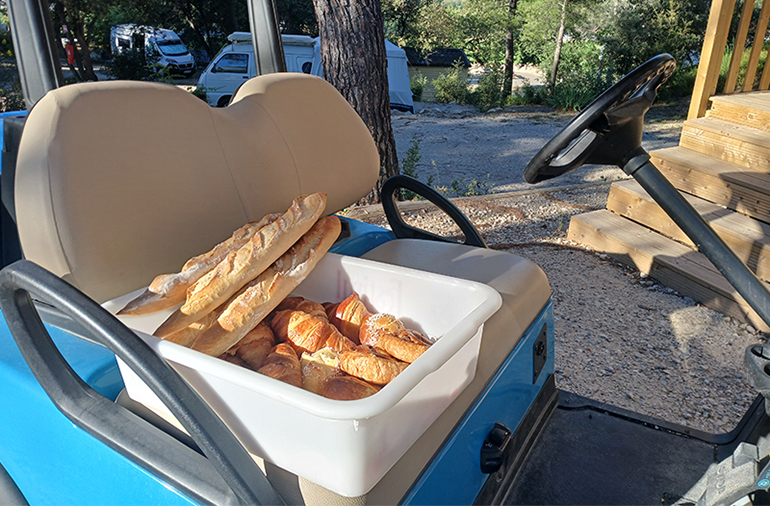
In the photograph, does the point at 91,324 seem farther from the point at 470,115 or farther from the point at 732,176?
the point at 470,115

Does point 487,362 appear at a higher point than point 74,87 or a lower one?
lower

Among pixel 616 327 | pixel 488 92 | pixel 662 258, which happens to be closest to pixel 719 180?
pixel 662 258

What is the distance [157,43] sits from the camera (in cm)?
1545

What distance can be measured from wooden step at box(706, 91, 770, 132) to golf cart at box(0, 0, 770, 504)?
2169 mm

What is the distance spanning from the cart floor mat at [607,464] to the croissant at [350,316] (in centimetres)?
56

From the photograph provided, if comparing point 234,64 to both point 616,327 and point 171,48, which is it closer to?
point 171,48

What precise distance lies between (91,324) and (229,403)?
0.22 metres

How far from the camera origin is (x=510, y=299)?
4.46ft

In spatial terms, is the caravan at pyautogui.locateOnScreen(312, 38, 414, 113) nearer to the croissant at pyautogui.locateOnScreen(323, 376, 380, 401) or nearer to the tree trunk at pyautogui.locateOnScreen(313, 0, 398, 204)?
the tree trunk at pyautogui.locateOnScreen(313, 0, 398, 204)

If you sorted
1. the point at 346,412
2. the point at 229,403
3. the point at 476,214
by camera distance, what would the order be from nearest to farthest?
the point at 346,412 → the point at 229,403 → the point at 476,214

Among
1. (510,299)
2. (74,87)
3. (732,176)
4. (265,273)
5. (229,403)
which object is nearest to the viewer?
(229,403)

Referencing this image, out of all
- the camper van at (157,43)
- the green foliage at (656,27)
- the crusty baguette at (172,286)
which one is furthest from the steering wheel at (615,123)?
the camper van at (157,43)

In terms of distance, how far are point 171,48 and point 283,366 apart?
1698 cm

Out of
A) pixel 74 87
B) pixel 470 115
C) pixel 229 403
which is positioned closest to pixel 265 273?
pixel 229 403
